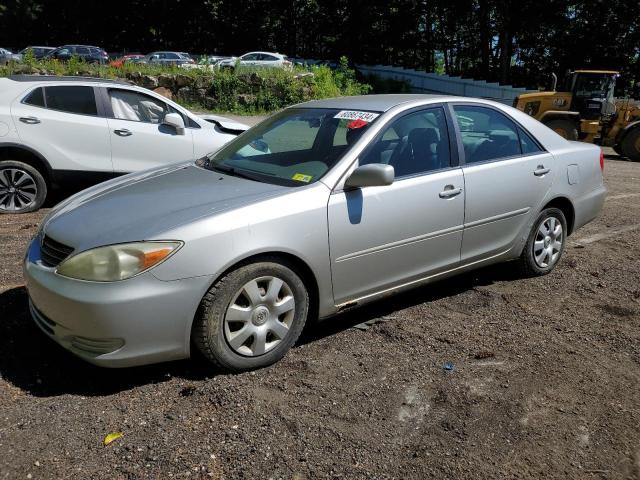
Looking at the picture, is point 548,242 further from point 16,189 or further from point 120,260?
point 16,189

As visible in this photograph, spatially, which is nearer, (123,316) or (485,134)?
(123,316)

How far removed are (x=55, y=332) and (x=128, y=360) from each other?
0.46 m

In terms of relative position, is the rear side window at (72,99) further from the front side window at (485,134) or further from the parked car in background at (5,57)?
the parked car in background at (5,57)

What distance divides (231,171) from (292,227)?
906 mm

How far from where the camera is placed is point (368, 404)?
3.17 metres

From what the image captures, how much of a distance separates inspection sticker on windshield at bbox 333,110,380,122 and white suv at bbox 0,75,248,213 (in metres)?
3.86

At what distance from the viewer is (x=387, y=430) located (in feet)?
9.66

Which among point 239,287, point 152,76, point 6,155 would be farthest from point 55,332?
point 152,76

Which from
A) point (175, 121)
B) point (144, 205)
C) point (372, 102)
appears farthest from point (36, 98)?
point (372, 102)

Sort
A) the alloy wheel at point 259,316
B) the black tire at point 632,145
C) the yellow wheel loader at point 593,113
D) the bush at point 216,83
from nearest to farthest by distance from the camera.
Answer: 1. the alloy wheel at point 259,316
2. the black tire at point 632,145
3. the yellow wheel loader at point 593,113
4. the bush at point 216,83

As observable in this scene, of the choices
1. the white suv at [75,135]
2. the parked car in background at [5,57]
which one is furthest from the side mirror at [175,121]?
the parked car in background at [5,57]

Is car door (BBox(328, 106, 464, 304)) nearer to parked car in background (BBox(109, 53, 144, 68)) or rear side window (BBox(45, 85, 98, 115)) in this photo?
rear side window (BBox(45, 85, 98, 115))

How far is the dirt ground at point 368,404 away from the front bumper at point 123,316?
0.27 meters

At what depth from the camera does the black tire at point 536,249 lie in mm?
4895
